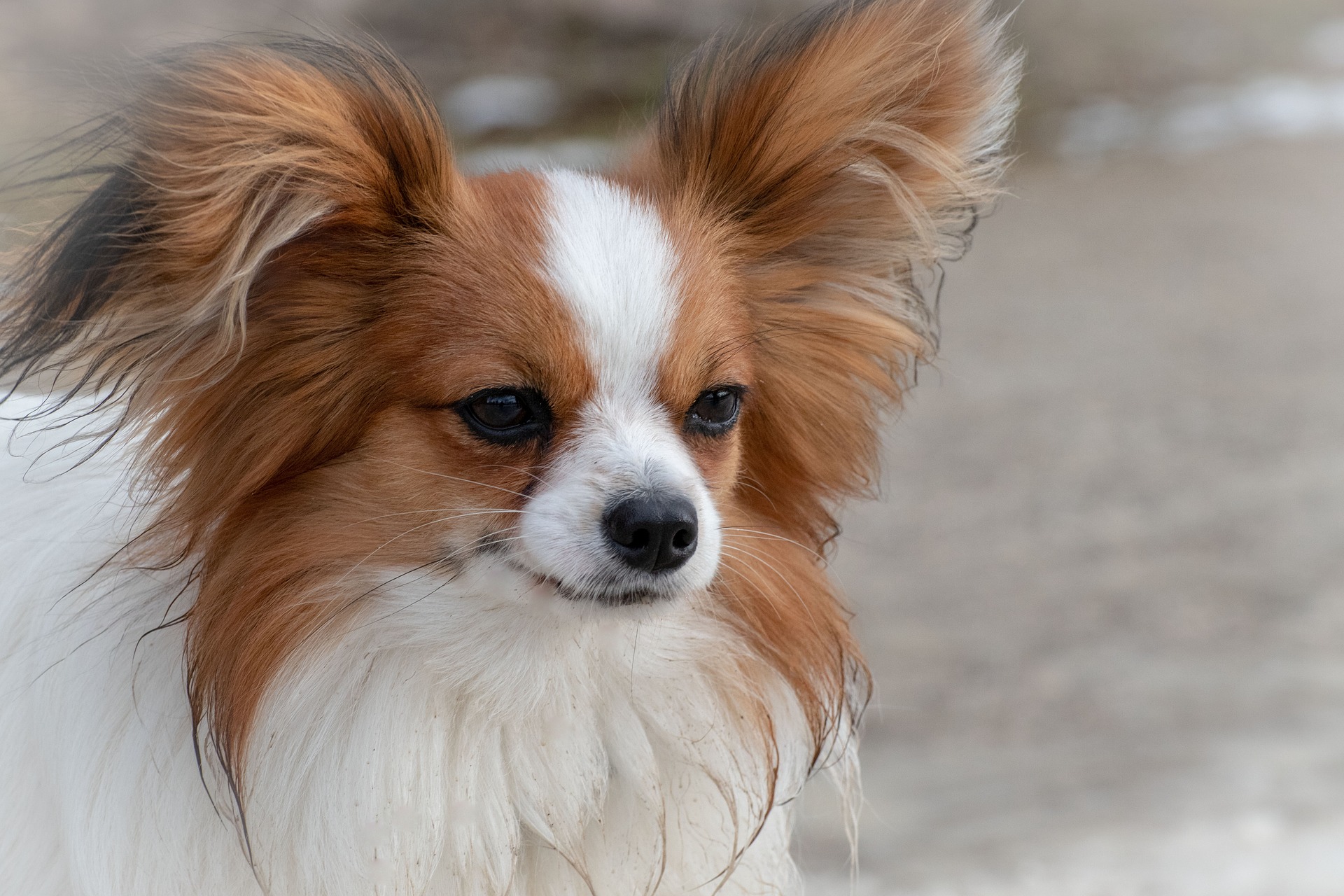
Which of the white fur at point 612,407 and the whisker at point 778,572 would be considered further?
the whisker at point 778,572

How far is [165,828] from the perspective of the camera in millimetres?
2727

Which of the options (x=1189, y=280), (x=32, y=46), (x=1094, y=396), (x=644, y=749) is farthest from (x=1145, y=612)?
(x=32, y=46)

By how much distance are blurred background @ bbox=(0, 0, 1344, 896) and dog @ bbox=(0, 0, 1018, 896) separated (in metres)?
0.39

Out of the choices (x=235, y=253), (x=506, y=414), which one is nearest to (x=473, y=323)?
(x=506, y=414)

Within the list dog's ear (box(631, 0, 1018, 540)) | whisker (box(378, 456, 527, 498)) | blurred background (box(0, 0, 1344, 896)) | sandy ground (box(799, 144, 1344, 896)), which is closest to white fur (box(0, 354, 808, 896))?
whisker (box(378, 456, 527, 498))

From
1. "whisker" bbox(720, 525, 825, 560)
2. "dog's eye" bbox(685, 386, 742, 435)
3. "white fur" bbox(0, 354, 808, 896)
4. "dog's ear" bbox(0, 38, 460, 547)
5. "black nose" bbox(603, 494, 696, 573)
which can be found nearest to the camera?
"dog's ear" bbox(0, 38, 460, 547)

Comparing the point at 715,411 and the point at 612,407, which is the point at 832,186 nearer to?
the point at 715,411

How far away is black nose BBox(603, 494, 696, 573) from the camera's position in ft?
8.56

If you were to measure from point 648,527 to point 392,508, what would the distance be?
528 millimetres

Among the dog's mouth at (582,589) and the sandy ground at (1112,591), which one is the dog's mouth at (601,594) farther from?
the sandy ground at (1112,591)

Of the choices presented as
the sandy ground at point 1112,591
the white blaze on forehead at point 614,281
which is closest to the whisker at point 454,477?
the white blaze on forehead at point 614,281

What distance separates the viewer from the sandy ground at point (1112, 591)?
482 centimetres

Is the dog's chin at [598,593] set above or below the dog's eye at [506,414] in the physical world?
below

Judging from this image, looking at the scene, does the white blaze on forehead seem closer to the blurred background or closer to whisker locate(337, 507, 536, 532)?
whisker locate(337, 507, 536, 532)
